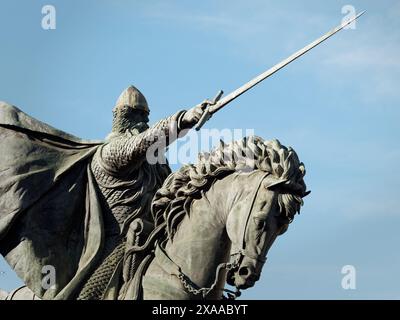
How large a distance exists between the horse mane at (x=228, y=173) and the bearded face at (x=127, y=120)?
123cm

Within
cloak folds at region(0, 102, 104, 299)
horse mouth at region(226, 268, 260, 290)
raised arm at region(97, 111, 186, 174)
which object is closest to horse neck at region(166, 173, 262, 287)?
horse mouth at region(226, 268, 260, 290)

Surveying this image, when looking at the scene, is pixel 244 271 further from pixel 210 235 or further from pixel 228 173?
pixel 228 173

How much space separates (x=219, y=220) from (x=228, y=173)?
52cm

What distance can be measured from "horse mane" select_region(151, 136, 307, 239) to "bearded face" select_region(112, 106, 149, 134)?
123 centimetres

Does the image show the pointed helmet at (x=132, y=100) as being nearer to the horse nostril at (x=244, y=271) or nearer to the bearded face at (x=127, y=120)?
the bearded face at (x=127, y=120)

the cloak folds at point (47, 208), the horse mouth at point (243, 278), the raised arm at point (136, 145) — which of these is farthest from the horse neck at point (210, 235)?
the cloak folds at point (47, 208)

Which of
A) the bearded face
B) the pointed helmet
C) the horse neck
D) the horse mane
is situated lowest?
the horse neck

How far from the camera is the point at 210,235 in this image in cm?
1795

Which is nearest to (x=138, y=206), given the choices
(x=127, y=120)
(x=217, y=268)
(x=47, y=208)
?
(x=47, y=208)

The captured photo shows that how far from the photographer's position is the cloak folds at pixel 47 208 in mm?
18859

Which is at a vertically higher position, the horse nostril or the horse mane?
the horse mane

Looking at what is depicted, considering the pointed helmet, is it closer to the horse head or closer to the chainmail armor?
the chainmail armor

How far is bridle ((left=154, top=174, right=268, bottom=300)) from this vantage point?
57.7 ft
